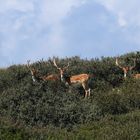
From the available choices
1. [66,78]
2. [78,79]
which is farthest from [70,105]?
[66,78]

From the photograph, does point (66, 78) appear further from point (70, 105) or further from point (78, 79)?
point (70, 105)

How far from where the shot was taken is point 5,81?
95.8 feet

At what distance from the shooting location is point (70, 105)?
81.1 ft

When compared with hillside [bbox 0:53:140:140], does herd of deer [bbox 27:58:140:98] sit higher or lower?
higher

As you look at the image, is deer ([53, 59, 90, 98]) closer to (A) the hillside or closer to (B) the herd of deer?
(B) the herd of deer

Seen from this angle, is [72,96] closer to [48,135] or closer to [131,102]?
[131,102]

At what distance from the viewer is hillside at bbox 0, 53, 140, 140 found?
20.4 m

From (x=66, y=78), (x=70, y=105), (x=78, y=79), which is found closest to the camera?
(x=70, y=105)

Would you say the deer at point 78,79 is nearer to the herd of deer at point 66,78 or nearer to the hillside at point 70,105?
the herd of deer at point 66,78

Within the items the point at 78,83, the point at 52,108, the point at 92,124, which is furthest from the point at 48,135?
the point at 78,83

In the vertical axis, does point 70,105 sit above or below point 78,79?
below

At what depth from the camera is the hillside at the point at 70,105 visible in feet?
66.9

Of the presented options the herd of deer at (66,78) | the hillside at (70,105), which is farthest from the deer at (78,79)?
the hillside at (70,105)

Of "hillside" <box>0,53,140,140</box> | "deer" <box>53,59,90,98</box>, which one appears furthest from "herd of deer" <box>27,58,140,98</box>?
"hillside" <box>0,53,140,140</box>
